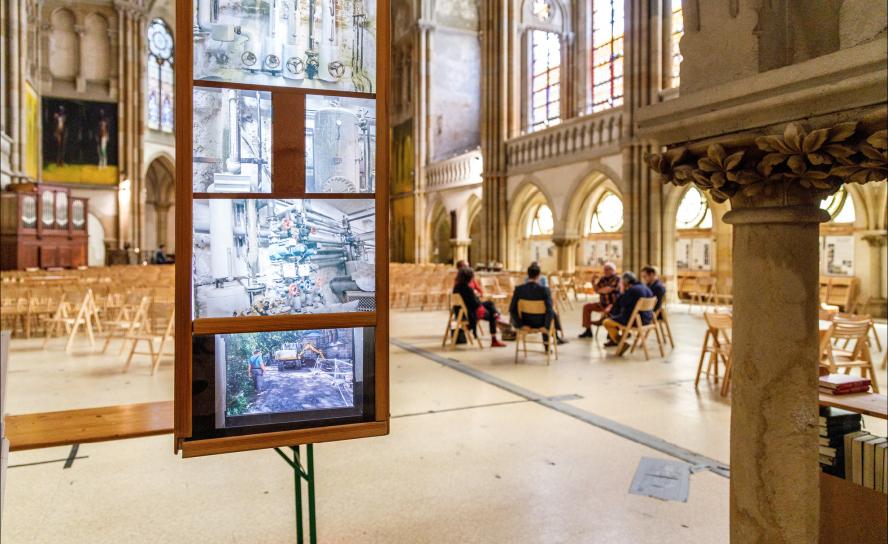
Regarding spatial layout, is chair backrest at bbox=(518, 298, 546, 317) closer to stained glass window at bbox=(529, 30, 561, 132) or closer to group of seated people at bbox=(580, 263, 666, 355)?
group of seated people at bbox=(580, 263, 666, 355)

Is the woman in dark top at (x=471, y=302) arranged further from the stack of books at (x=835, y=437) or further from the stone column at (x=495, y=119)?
the stone column at (x=495, y=119)

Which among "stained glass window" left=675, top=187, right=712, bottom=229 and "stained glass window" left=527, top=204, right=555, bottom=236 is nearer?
"stained glass window" left=675, top=187, right=712, bottom=229

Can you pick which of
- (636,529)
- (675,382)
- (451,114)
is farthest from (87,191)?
(636,529)

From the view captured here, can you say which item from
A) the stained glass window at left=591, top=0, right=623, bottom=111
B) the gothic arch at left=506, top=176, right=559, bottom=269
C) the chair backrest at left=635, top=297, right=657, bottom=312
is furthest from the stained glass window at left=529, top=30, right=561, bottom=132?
the chair backrest at left=635, top=297, right=657, bottom=312

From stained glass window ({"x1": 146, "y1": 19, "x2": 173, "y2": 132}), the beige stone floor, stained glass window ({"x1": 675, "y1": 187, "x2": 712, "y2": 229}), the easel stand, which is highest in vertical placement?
stained glass window ({"x1": 146, "y1": 19, "x2": 173, "y2": 132})

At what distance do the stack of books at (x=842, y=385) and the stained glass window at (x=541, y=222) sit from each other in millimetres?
20803

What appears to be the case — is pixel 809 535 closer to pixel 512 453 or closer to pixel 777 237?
pixel 777 237

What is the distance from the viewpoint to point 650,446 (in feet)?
14.0

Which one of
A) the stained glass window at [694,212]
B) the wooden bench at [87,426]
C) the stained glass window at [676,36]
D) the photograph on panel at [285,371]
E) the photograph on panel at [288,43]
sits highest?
the stained glass window at [676,36]

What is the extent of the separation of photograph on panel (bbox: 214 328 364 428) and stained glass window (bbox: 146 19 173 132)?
110 ft

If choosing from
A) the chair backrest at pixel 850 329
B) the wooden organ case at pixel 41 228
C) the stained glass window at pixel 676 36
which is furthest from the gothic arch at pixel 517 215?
the wooden organ case at pixel 41 228

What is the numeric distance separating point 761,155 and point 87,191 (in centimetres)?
3188

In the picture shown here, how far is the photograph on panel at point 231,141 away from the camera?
211 cm

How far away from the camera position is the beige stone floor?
301 cm
